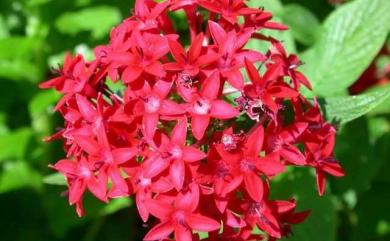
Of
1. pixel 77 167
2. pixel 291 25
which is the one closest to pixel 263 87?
pixel 77 167

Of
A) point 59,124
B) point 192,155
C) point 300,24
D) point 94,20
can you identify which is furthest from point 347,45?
point 59,124

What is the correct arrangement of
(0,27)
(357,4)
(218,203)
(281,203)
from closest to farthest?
1. (218,203)
2. (281,203)
3. (357,4)
4. (0,27)

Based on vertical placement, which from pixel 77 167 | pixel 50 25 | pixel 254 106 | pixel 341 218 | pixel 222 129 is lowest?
pixel 341 218

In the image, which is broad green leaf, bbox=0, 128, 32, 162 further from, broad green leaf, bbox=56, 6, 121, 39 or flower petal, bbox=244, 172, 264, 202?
flower petal, bbox=244, 172, 264, 202

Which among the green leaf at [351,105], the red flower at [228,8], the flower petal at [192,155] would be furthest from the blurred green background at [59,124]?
the flower petal at [192,155]

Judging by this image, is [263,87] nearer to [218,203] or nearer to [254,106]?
[254,106]

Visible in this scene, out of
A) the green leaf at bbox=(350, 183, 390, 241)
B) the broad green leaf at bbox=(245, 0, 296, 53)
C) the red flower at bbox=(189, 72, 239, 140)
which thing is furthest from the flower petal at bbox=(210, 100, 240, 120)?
the green leaf at bbox=(350, 183, 390, 241)

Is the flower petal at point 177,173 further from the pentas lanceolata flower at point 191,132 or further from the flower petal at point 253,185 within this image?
the flower petal at point 253,185
